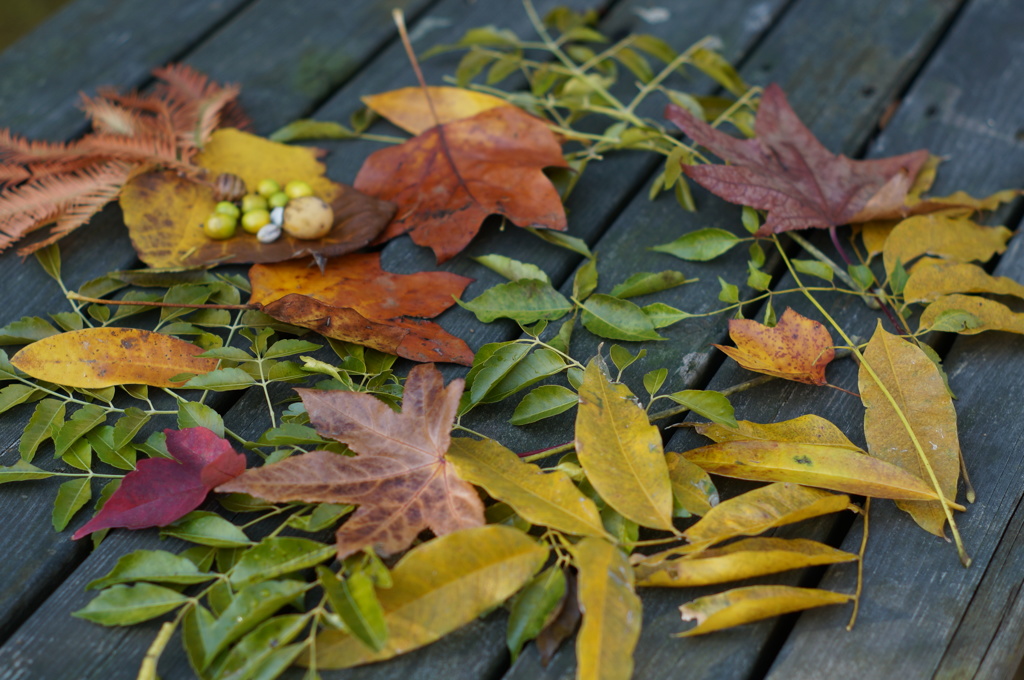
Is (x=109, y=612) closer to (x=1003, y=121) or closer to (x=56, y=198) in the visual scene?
(x=56, y=198)

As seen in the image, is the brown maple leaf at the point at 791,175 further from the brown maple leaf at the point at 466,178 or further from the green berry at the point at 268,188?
the green berry at the point at 268,188

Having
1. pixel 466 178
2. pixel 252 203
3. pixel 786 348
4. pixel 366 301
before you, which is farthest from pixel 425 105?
pixel 786 348

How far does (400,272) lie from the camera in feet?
3.84

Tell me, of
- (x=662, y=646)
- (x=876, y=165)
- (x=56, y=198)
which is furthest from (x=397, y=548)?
(x=876, y=165)

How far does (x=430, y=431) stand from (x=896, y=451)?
0.50 m

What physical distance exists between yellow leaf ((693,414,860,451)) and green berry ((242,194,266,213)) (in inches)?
27.6

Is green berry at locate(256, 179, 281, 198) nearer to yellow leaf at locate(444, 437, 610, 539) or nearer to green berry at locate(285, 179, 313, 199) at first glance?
green berry at locate(285, 179, 313, 199)

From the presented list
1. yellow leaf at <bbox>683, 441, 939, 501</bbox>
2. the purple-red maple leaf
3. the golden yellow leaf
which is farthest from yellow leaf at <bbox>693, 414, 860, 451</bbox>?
the purple-red maple leaf

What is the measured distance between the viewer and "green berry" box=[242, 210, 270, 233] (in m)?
1.17

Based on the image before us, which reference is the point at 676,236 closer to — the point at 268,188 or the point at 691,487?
the point at 691,487

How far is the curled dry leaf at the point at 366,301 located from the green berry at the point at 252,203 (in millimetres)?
110

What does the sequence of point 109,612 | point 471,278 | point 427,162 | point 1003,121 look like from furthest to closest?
point 1003,121
point 427,162
point 471,278
point 109,612

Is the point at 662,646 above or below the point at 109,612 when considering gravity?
below

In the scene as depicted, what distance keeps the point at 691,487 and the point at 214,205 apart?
813 millimetres
